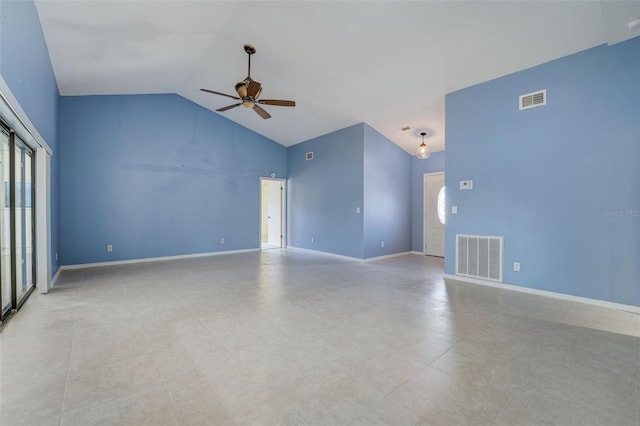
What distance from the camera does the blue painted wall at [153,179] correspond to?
221 inches

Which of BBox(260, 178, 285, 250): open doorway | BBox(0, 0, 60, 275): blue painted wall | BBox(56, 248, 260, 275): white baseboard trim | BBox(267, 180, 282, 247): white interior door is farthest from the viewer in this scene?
BBox(267, 180, 282, 247): white interior door

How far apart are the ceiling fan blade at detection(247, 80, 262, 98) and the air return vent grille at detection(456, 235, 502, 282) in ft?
13.0

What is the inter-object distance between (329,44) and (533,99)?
9.78 ft

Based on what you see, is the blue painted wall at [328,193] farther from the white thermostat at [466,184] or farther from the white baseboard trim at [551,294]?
the white baseboard trim at [551,294]

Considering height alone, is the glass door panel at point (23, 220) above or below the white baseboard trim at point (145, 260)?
above

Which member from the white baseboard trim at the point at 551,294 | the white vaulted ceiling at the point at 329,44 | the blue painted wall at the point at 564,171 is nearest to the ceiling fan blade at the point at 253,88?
the white vaulted ceiling at the point at 329,44

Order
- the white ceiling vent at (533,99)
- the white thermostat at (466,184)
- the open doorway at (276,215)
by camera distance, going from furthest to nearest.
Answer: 1. the open doorway at (276,215)
2. the white thermostat at (466,184)
3. the white ceiling vent at (533,99)

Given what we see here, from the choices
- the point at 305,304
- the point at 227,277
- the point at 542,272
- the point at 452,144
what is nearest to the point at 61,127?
the point at 227,277

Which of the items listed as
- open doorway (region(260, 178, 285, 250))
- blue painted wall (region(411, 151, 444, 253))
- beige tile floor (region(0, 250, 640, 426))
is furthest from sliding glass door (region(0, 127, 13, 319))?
blue painted wall (region(411, 151, 444, 253))

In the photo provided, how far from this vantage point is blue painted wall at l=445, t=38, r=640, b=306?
332 centimetres

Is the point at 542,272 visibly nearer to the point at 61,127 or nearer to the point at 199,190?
the point at 199,190

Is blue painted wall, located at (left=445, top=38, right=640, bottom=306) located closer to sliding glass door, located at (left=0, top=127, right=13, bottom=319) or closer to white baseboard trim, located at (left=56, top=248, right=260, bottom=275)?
white baseboard trim, located at (left=56, top=248, right=260, bottom=275)

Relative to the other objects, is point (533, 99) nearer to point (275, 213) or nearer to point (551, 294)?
point (551, 294)

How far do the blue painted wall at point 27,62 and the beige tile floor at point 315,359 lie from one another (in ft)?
7.41
